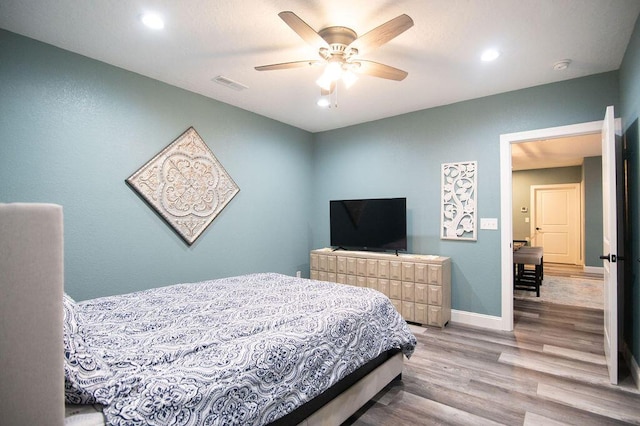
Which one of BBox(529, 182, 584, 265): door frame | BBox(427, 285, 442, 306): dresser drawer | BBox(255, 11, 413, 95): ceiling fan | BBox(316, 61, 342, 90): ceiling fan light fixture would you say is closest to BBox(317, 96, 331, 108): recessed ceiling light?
BBox(255, 11, 413, 95): ceiling fan

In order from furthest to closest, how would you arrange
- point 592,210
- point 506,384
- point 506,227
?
point 592,210
point 506,227
point 506,384

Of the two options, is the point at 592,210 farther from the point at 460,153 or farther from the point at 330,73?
the point at 330,73

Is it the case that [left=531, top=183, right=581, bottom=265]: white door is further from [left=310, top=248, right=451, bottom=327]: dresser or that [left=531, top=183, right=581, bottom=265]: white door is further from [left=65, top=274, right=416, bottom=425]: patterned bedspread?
[left=65, top=274, right=416, bottom=425]: patterned bedspread

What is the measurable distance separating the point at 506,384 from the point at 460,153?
2570 mm

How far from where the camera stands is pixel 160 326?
1745 mm

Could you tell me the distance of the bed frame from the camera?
32.2 inches

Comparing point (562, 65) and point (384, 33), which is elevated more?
point (562, 65)

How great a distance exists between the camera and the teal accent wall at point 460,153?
328 cm

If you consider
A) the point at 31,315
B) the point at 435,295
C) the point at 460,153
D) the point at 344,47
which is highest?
the point at 344,47

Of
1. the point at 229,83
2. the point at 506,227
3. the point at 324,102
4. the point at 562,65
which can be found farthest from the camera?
the point at 324,102

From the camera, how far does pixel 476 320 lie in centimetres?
377

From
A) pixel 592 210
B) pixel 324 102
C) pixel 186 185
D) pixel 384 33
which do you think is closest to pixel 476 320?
pixel 324 102

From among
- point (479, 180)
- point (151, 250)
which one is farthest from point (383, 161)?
point (151, 250)

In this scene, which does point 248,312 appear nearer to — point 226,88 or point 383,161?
point 226,88
